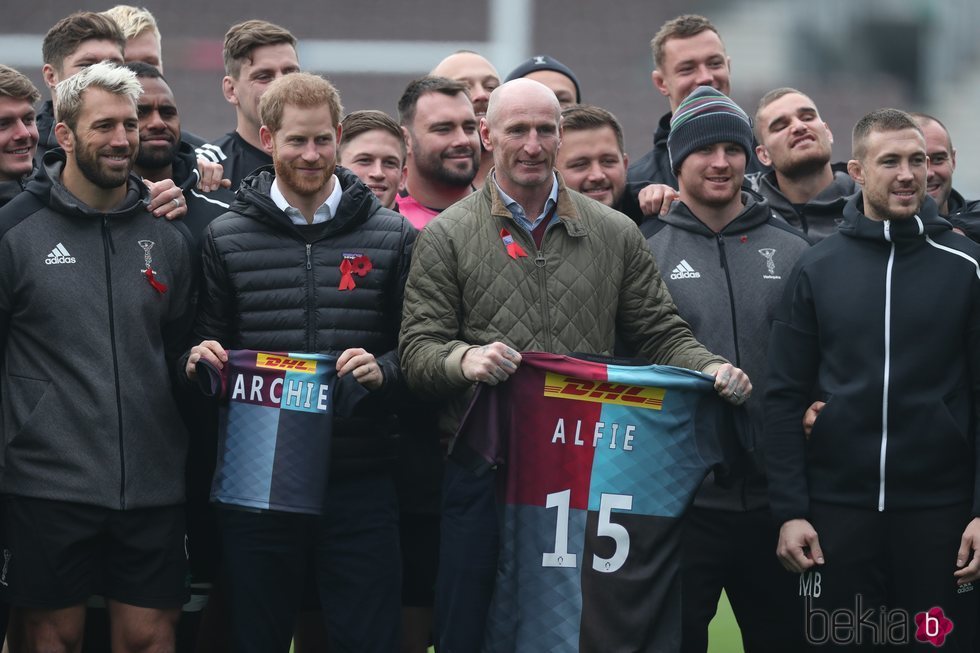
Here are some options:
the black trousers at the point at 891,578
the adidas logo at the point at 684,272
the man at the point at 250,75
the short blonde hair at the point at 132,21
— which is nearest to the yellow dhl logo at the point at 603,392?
the adidas logo at the point at 684,272

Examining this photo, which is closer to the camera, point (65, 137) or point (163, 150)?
point (65, 137)

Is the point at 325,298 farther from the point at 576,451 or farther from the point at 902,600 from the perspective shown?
the point at 902,600

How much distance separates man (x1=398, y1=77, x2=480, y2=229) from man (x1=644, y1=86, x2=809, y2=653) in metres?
0.81

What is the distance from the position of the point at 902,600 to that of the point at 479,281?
1.57 meters

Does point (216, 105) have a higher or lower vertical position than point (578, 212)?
higher

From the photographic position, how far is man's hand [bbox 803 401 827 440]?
14.1 feet

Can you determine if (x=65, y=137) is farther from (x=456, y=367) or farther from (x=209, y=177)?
(x=456, y=367)

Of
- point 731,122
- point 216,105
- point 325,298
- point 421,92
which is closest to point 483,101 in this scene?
point 421,92

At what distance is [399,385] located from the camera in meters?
4.19

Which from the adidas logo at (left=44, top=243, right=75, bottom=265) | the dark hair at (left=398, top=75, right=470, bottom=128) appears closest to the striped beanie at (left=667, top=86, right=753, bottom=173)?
the dark hair at (left=398, top=75, right=470, bottom=128)

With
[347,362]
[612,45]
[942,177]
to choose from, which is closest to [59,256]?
[347,362]

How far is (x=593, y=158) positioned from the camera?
512cm

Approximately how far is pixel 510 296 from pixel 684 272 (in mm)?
721

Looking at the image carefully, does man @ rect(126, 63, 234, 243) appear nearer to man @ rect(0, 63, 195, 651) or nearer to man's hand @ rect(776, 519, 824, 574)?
man @ rect(0, 63, 195, 651)
